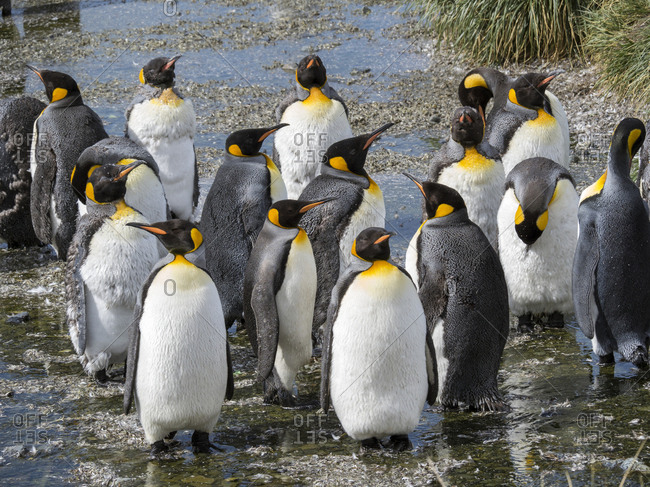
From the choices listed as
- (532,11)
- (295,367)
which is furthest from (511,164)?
(532,11)

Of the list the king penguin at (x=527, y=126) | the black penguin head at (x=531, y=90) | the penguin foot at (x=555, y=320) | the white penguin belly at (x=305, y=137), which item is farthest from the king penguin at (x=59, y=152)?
the penguin foot at (x=555, y=320)

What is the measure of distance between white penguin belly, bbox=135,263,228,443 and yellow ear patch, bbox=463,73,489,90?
4.38m

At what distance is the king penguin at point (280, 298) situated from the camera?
16.6ft

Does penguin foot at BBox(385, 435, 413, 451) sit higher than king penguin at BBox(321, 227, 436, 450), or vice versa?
king penguin at BBox(321, 227, 436, 450)

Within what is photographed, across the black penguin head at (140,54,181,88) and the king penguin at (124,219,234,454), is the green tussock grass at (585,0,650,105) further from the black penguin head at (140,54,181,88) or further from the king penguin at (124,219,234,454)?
the king penguin at (124,219,234,454)

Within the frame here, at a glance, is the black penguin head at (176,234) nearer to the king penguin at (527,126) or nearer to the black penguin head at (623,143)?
the black penguin head at (623,143)

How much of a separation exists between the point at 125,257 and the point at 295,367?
114 cm

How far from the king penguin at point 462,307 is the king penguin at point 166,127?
319 centimetres

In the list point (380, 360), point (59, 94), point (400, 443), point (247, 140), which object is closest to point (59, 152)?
point (59, 94)

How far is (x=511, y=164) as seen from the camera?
7301 millimetres

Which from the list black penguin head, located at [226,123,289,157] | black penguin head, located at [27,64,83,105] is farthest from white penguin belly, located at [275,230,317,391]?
black penguin head, located at [27,64,83,105]

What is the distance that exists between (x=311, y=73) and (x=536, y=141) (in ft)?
5.95

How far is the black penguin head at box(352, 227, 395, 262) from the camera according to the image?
445 cm

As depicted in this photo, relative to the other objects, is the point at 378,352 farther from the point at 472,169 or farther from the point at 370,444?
the point at 472,169
